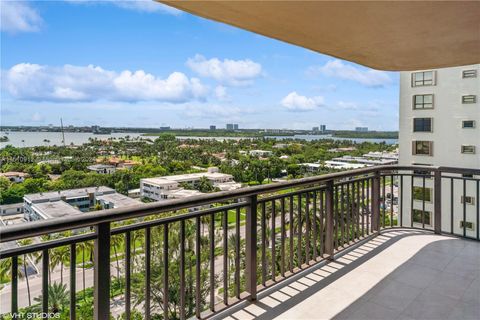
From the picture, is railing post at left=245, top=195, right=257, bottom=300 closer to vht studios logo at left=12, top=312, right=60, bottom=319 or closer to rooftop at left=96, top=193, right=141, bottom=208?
rooftop at left=96, top=193, right=141, bottom=208

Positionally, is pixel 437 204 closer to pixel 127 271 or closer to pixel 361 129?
pixel 127 271

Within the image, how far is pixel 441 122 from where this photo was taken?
15727 mm

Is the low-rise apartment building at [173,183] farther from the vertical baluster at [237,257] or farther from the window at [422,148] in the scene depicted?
the window at [422,148]

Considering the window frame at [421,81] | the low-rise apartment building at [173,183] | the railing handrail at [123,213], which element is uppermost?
the window frame at [421,81]

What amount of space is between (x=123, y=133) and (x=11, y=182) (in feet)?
27.5

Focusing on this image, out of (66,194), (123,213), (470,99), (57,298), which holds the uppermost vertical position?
(470,99)

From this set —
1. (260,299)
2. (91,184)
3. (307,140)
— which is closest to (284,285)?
(260,299)

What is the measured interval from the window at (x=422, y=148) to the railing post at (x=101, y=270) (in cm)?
1804

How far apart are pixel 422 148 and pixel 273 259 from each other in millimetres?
16809

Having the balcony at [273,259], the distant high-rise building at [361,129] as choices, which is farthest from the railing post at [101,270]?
the distant high-rise building at [361,129]

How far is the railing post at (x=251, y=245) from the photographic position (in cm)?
233

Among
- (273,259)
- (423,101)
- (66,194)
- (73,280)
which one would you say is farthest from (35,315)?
(423,101)

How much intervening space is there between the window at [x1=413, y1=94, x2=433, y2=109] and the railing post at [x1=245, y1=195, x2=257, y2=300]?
1725cm

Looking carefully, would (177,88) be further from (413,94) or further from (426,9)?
(426,9)
